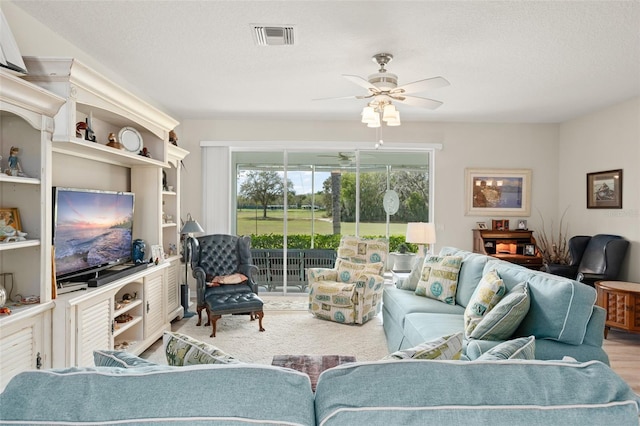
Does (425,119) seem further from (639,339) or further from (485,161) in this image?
(639,339)

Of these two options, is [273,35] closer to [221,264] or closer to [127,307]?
[127,307]

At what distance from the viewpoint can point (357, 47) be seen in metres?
3.10

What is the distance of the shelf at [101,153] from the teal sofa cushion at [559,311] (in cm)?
310

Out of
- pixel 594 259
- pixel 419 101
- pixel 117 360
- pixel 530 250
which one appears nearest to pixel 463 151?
pixel 530 250

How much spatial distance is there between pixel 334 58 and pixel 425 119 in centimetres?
280

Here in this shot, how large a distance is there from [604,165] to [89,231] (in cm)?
580

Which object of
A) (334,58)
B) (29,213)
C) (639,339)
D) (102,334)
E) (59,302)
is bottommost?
(639,339)

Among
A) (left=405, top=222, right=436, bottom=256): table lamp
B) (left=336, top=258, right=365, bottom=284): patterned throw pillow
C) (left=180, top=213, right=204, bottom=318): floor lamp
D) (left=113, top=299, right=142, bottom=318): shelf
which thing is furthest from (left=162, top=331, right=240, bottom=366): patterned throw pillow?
(left=405, top=222, right=436, bottom=256): table lamp

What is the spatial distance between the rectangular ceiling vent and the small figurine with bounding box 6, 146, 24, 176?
1.68 metres

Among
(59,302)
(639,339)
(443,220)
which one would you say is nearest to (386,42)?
(59,302)

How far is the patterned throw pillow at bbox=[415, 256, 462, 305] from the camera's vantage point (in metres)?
3.54

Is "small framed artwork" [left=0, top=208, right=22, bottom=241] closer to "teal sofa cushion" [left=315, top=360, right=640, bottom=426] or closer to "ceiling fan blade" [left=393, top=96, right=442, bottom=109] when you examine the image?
"teal sofa cushion" [left=315, top=360, right=640, bottom=426]

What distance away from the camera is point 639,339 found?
412 cm

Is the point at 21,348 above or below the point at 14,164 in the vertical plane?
below
